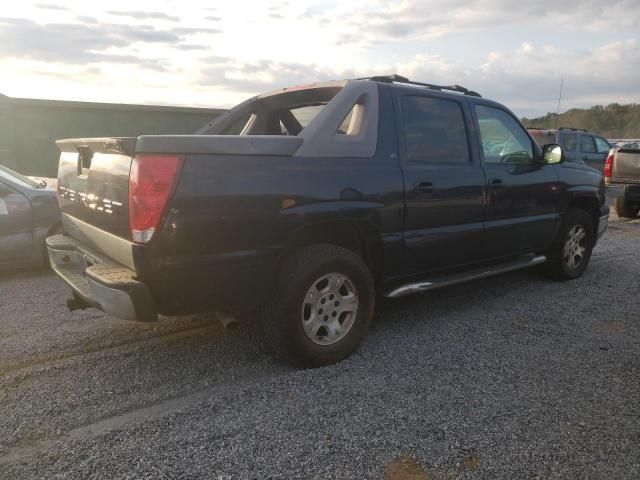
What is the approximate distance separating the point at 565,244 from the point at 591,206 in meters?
0.67

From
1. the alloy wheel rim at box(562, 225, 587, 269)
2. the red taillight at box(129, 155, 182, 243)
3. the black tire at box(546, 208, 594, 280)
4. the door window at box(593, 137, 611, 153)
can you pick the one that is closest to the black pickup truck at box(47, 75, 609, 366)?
the red taillight at box(129, 155, 182, 243)

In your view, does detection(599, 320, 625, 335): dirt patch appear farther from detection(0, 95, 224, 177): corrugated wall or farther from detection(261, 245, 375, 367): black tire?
detection(0, 95, 224, 177): corrugated wall

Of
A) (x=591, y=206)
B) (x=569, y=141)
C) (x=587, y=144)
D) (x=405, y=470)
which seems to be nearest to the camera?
(x=405, y=470)

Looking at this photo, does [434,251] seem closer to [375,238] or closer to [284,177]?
[375,238]

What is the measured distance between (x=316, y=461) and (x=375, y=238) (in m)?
1.66

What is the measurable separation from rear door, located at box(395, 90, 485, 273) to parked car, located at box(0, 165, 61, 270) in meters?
4.05

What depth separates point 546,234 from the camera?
506 centimetres

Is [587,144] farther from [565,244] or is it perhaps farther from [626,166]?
[565,244]

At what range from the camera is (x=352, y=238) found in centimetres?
360

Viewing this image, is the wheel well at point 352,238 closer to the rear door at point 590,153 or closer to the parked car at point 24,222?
the parked car at point 24,222

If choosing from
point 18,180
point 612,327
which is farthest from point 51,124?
point 612,327

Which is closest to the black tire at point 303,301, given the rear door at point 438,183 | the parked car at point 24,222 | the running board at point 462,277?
the running board at point 462,277

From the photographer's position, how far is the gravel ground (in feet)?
7.72

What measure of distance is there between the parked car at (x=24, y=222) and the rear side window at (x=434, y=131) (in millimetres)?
4061
